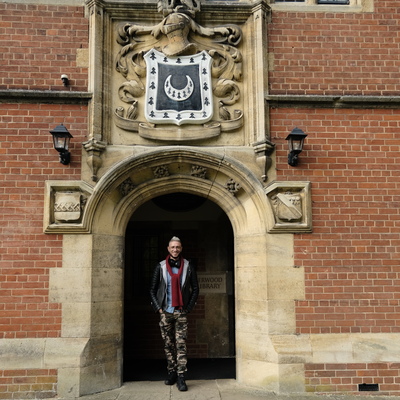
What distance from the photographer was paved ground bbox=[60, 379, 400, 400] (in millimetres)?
5309

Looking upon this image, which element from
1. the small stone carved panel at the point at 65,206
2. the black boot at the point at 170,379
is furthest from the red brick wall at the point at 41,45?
the black boot at the point at 170,379

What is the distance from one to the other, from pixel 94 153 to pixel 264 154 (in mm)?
2214

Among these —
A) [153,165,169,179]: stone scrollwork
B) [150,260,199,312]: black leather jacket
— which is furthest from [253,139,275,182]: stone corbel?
[150,260,199,312]: black leather jacket

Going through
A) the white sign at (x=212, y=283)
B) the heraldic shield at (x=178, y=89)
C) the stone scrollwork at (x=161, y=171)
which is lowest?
the white sign at (x=212, y=283)

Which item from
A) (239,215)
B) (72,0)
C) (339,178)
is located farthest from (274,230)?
(72,0)

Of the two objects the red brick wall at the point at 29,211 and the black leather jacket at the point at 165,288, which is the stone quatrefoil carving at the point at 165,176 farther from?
the black leather jacket at the point at 165,288

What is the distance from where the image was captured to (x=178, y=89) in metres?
5.98

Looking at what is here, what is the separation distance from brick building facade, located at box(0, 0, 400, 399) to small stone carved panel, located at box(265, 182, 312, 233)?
0.03 m

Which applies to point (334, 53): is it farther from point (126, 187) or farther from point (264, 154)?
point (126, 187)

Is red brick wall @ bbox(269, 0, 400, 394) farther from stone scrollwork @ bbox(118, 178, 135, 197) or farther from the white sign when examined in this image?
the white sign

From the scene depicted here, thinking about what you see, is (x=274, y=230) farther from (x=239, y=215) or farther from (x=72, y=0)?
(x=72, y=0)

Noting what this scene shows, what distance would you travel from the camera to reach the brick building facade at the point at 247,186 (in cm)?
554

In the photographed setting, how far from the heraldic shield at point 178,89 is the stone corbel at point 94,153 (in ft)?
2.43

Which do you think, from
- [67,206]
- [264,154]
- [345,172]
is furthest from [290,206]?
[67,206]
